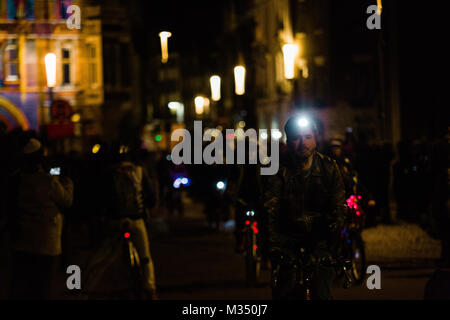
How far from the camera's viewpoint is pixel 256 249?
41.3 feet

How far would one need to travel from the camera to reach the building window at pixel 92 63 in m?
46.6

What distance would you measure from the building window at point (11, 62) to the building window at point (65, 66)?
2303 mm

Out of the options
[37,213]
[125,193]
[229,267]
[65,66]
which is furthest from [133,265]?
[65,66]

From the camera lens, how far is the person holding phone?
28.0 ft

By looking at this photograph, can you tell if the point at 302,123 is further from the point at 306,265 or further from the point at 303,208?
the point at 306,265

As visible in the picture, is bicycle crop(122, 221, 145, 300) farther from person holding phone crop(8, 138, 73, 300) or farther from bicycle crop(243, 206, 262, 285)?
bicycle crop(243, 206, 262, 285)

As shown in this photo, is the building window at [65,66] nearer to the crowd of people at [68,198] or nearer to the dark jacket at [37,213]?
the crowd of people at [68,198]

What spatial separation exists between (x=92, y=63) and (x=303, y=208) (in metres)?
41.0

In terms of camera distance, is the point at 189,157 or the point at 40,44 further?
the point at 40,44

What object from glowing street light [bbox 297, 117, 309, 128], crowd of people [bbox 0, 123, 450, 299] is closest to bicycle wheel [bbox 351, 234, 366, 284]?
crowd of people [bbox 0, 123, 450, 299]

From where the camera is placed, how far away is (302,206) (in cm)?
681

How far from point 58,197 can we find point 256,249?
175 inches

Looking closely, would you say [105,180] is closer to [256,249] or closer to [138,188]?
[138,188]
